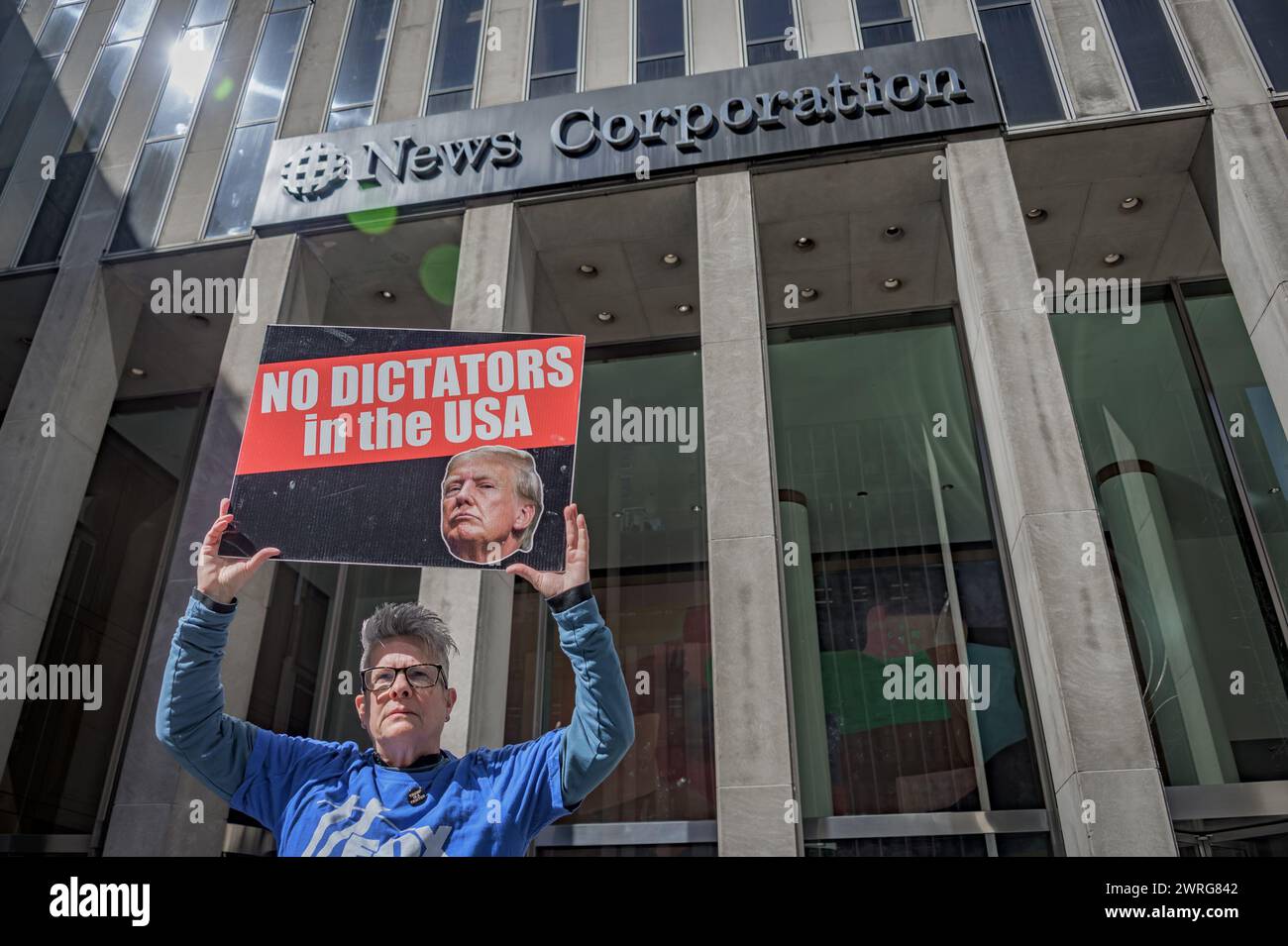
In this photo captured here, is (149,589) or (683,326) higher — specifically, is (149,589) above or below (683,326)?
below

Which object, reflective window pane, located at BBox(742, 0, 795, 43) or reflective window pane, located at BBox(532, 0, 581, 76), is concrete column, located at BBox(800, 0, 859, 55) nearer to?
reflective window pane, located at BBox(742, 0, 795, 43)

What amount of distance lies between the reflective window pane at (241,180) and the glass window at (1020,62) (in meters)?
10.8

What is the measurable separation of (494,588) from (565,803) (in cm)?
607

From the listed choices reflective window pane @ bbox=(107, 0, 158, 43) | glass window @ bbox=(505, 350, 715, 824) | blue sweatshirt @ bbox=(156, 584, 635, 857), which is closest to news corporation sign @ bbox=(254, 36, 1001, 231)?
glass window @ bbox=(505, 350, 715, 824)

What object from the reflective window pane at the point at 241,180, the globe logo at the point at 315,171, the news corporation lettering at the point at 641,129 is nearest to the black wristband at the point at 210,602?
the news corporation lettering at the point at 641,129

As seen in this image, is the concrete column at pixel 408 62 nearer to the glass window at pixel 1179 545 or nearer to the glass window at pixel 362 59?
the glass window at pixel 362 59

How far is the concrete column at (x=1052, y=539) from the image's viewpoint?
7.86 meters

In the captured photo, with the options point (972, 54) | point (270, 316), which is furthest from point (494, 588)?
point (972, 54)

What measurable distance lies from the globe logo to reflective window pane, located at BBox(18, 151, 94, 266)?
3818 millimetres

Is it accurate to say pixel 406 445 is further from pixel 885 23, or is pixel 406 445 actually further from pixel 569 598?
pixel 885 23

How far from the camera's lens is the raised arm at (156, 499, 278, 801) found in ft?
13.5

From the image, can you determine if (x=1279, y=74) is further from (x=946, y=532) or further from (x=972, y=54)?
(x=946, y=532)

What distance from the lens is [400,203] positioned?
12.2 metres
